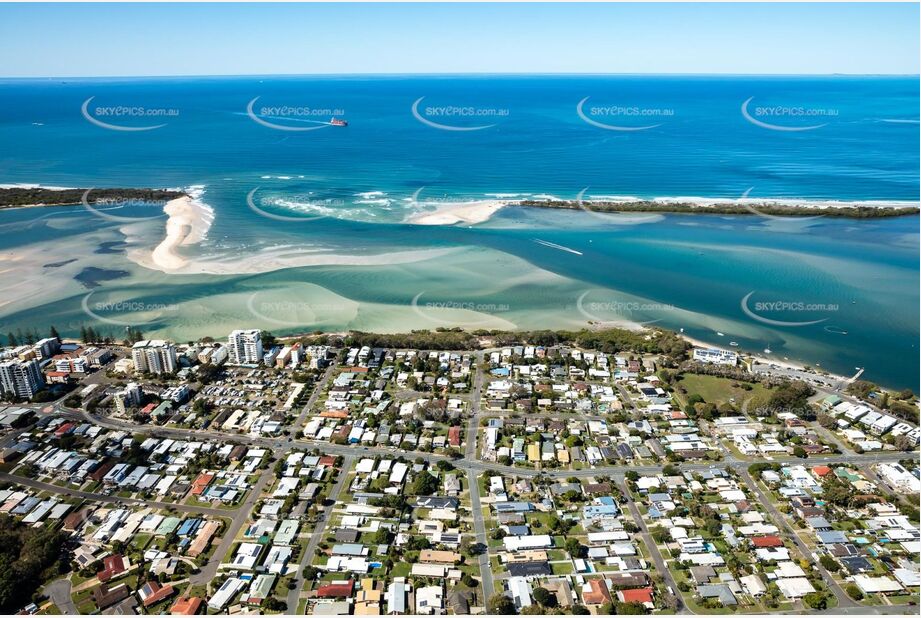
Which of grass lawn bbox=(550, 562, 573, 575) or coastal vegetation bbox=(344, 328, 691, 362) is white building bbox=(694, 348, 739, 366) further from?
grass lawn bbox=(550, 562, 573, 575)

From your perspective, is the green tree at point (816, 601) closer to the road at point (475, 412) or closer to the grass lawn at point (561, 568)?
the grass lawn at point (561, 568)

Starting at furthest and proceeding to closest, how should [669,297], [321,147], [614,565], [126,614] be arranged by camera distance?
[321,147]
[669,297]
[614,565]
[126,614]

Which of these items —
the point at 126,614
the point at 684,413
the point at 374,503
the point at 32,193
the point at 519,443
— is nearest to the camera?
the point at 126,614

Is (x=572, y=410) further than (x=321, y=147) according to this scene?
No

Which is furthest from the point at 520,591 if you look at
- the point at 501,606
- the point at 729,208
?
the point at 729,208

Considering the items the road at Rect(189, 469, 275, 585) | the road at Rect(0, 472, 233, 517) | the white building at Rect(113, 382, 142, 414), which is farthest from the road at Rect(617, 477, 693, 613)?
the white building at Rect(113, 382, 142, 414)

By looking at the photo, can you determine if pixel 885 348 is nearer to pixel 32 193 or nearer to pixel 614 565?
pixel 614 565

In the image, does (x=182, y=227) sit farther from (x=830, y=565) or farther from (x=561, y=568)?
(x=830, y=565)

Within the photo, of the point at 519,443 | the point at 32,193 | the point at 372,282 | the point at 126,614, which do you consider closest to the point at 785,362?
the point at 519,443
